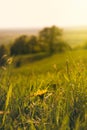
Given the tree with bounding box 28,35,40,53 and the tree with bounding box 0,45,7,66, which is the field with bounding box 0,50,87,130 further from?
the tree with bounding box 28,35,40,53

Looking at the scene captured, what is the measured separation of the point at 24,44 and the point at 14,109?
0.58m

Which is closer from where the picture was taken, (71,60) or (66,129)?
(66,129)

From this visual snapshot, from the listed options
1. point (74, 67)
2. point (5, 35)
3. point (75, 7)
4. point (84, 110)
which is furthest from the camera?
point (5, 35)

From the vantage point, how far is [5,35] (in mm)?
2105

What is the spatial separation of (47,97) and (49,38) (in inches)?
22.2

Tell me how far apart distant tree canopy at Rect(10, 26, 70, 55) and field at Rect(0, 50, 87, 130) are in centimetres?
15

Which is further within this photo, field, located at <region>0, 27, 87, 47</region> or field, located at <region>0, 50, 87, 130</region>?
field, located at <region>0, 27, 87, 47</region>

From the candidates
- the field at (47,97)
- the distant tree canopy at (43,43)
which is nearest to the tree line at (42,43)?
the distant tree canopy at (43,43)

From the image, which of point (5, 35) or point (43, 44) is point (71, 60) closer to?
point (43, 44)

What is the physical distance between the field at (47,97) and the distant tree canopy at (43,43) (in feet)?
0.48

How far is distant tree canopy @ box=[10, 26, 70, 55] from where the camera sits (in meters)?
2.04

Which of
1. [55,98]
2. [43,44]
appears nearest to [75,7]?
[43,44]

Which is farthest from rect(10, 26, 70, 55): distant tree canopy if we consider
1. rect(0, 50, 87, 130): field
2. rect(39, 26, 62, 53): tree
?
rect(0, 50, 87, 130): field

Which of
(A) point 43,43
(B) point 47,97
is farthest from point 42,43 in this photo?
(B) point 47,97
